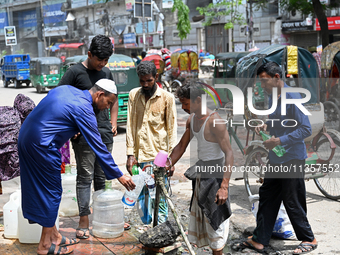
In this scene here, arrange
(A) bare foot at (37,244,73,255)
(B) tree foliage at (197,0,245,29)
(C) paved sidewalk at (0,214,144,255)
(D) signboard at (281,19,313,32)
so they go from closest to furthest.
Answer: (A) bare foot at (37,244,73,255)
(C) paved sidewalk at (0,214,144,255)
(D) signboard at (281,19,313,32)
(B) tree foliage at (197,0,245,29)

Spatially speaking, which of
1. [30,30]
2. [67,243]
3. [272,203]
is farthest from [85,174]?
[30,30]

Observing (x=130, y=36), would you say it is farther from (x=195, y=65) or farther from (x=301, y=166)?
(x=301, y=166)

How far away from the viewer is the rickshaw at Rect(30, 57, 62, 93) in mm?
23250

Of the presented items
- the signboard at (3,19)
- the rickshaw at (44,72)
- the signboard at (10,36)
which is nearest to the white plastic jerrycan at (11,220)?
the rickshaw at (44,72)

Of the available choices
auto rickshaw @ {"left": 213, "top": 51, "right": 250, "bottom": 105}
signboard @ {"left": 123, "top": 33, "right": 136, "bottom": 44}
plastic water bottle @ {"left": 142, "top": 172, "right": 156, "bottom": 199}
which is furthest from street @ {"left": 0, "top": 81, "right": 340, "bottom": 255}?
signboard @ {"left": 123, "top": 33, "right": 136, "bottom": 44}

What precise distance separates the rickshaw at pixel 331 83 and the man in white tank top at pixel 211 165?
7711 mm

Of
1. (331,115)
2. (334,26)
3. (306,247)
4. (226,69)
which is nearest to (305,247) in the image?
(306,247)

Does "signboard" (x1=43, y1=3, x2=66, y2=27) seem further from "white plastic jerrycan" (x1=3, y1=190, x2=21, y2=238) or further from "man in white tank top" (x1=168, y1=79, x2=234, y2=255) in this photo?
"man in white tank top" (x1=168, y1=79, x2=234, y2=255)

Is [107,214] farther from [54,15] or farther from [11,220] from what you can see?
[54,15]

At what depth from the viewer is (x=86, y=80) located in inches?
164

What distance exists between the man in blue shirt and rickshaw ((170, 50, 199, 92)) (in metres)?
13.5

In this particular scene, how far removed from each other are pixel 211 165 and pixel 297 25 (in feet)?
92.8

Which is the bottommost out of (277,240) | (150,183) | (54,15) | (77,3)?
(277,240)

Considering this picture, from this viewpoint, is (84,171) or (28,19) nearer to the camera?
(84,171)
